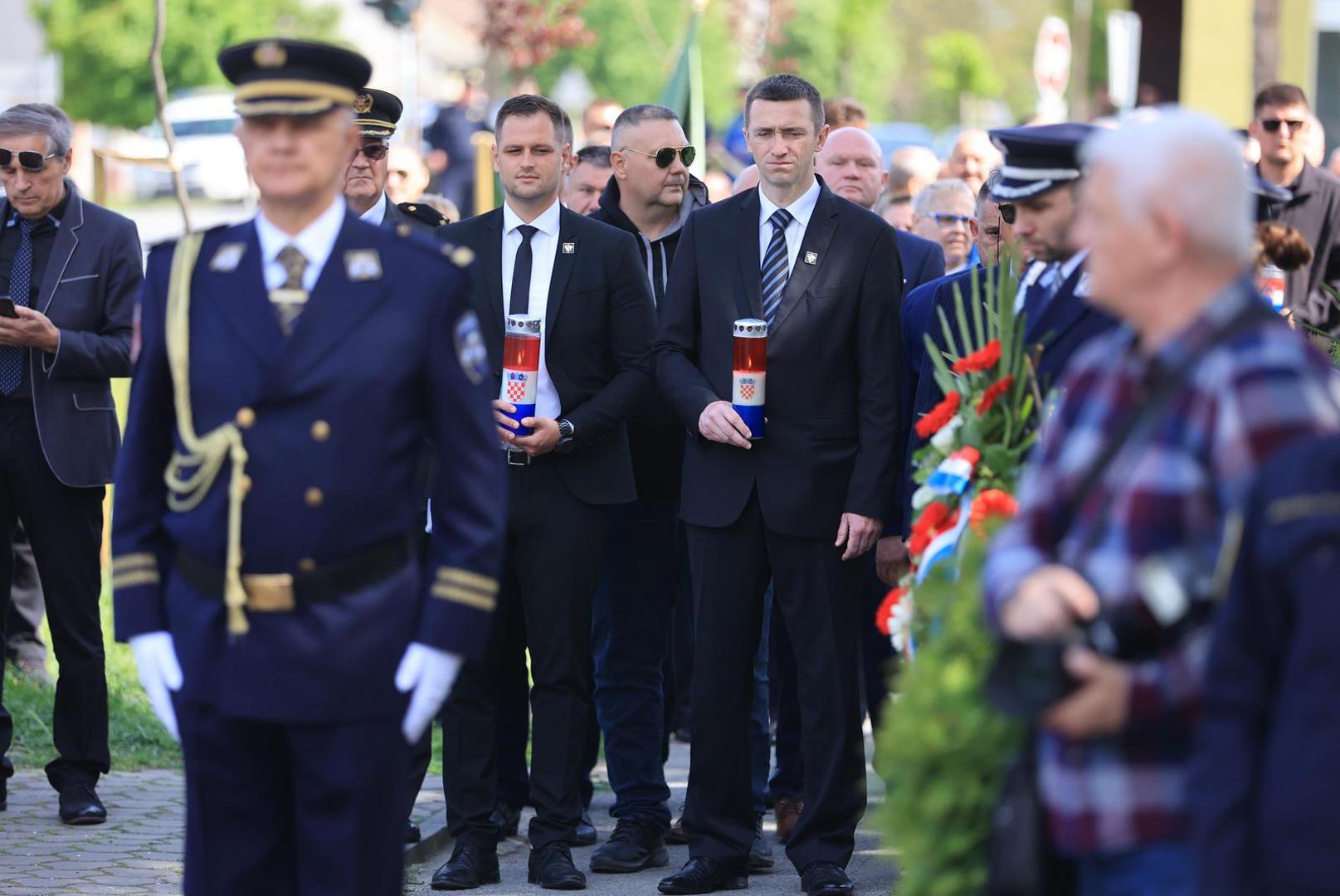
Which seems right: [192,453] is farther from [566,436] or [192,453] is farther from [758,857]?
[758,857]

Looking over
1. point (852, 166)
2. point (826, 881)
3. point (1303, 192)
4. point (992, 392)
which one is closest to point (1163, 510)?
point (992, 392)

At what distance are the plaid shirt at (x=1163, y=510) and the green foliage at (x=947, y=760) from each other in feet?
0.53

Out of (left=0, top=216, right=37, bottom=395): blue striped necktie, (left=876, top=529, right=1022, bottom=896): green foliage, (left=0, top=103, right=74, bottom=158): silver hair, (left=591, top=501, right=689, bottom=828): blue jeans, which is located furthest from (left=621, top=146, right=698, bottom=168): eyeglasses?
(left=876, top=529, right=1022, bottom=896): green foliage

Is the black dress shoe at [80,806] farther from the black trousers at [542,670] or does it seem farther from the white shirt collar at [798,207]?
the white shirt collar at [798,207]

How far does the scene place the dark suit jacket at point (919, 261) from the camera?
8.41 meters

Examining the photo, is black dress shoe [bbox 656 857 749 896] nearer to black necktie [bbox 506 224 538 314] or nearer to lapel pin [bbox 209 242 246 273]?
black necktie [bbox 506 224 538 314]

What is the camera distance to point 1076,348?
4840 mm

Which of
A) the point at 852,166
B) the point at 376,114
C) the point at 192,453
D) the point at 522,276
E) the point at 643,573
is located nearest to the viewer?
the point at 192,453

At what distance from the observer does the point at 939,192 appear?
9.55 meters

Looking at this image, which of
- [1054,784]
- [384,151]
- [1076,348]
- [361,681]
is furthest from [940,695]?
[384,151]

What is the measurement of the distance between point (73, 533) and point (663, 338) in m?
2.35

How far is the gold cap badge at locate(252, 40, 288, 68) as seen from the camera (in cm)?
425

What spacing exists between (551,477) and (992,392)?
241cm

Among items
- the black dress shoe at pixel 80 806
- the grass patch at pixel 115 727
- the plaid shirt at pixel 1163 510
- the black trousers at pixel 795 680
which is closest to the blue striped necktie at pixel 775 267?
the black trousers at pixel 795 680
